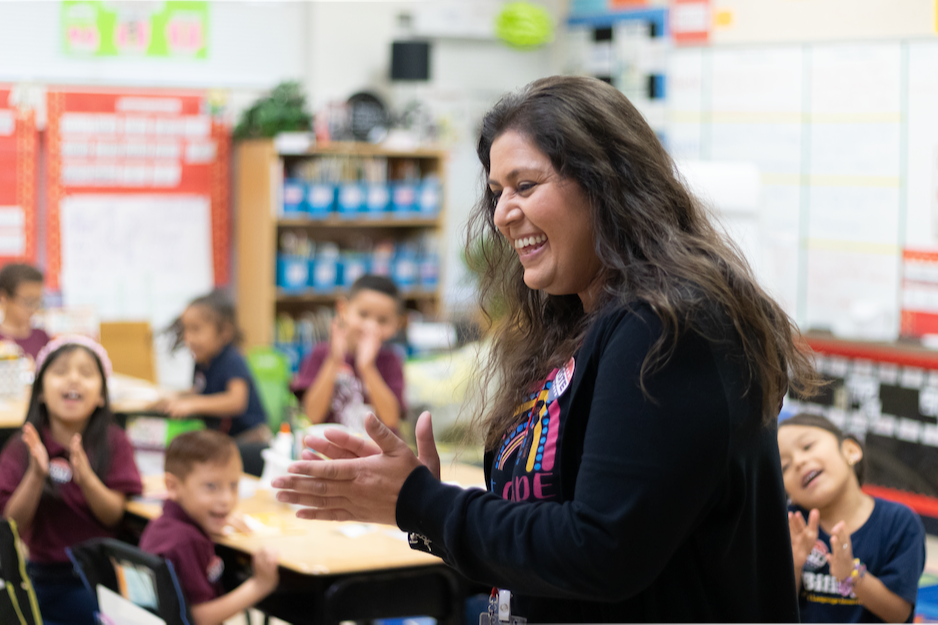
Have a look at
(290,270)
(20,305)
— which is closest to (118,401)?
(20,305)

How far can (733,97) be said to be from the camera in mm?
6531

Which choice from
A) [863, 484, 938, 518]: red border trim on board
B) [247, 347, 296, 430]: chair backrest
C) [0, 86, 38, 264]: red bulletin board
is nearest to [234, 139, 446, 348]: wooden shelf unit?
[247, 347, 296, 430]: chair backrest

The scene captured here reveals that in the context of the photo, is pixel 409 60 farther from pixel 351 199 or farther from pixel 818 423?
pixel 818 423

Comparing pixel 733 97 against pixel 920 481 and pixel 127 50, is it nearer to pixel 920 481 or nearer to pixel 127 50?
pixel 920 481

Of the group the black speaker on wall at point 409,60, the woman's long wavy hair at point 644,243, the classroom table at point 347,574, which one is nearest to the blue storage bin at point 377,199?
the black speaker on wall at point 409,60

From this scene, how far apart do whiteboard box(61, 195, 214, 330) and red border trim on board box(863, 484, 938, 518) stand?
4.32 m

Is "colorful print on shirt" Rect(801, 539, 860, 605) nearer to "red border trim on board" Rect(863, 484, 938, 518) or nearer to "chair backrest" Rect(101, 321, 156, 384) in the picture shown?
"red border trim on board" Rect(863, 484, 938, 518)

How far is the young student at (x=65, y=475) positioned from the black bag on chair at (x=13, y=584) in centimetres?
29

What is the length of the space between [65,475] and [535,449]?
2.05 m

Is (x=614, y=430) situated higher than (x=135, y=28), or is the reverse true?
(x=135, y=28)

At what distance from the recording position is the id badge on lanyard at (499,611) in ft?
4.00

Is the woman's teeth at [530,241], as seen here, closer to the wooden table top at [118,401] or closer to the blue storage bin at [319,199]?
the wooden table top at [118,401]

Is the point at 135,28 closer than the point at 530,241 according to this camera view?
No

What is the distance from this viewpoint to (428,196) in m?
6.95
